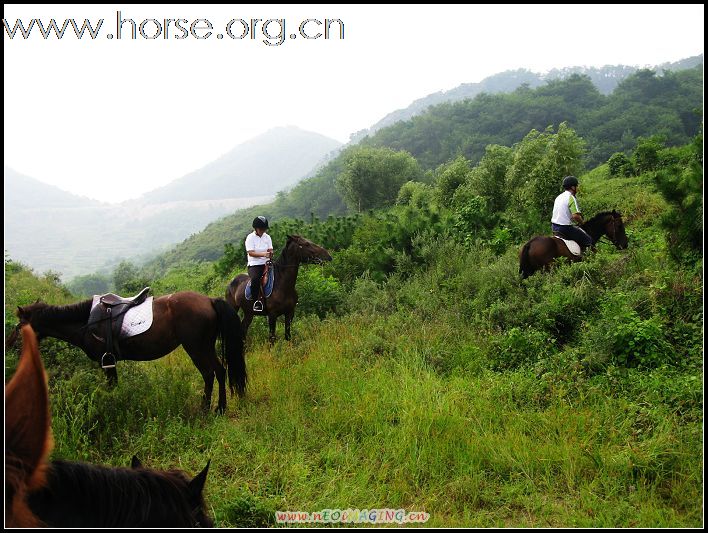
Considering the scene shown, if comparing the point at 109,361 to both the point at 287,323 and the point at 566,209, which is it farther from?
the point at 566,209

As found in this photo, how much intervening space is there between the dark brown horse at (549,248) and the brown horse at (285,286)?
13.1 ft

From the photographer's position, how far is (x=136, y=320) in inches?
202

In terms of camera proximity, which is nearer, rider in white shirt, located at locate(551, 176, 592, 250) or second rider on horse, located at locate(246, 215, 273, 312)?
second rider on horse, located at locate(246, 215, 273, 312)

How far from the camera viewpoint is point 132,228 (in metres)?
198

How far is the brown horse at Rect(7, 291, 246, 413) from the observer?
5.04 m

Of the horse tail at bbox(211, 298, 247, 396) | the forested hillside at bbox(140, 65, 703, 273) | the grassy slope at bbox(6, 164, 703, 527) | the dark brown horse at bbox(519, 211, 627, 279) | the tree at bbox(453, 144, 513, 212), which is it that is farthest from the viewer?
the forested hillside at bbox(140, 65, 703, 273)

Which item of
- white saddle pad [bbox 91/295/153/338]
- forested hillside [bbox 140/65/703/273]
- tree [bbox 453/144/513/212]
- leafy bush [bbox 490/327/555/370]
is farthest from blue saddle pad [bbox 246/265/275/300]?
forested hillside [bbox 140/65/703/273]

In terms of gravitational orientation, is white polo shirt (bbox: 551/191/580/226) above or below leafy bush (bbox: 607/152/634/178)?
below

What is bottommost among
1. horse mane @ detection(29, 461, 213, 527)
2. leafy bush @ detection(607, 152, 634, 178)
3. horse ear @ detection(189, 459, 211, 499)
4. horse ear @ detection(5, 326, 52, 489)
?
horse ear @ detection(189, 459, 211, 499)

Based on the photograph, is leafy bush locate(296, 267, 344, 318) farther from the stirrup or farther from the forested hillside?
the forested hillside

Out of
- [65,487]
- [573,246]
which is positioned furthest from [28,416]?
[573,246]

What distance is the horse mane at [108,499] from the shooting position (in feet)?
5.21

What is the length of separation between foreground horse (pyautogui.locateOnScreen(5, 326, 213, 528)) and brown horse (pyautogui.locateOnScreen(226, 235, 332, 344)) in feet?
19.5

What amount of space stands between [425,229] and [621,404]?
8069mm
